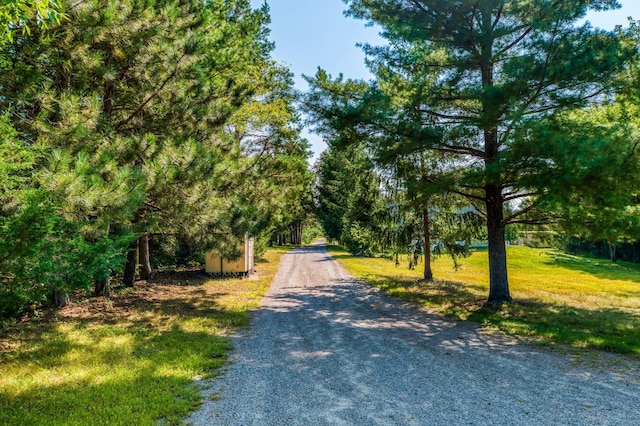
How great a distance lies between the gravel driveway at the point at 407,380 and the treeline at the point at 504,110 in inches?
127

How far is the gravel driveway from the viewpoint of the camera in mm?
3859

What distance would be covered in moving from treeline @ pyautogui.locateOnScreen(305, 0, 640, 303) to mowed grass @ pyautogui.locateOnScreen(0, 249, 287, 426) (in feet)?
19.2

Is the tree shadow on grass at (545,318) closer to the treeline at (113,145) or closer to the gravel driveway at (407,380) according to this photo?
the gravel driveway at (407,380)

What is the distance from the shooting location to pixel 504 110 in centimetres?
750

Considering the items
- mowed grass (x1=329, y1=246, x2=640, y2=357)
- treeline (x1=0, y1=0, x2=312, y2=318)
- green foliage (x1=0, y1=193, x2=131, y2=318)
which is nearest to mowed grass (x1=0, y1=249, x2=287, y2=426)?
treeline (x1=0, y1=0, x2=312, y2=318)

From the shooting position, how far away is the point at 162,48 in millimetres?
7859

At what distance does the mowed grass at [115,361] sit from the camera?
3906mm

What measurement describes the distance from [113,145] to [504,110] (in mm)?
8173

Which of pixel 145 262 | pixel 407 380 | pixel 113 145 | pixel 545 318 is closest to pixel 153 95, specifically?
pixel 113 145

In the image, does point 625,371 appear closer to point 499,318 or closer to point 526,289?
point 499,318

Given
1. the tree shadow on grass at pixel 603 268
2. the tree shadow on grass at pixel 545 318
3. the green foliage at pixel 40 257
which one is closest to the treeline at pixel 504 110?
the tree shadow on grass at pixel 545 318

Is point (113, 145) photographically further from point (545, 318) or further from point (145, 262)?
point (545, 318)

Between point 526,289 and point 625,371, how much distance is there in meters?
9.26

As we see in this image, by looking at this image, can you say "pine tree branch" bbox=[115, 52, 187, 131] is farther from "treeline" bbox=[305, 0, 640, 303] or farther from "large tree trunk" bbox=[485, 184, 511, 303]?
"large tree trunk" bbox=[485, 184, 511, 303]
